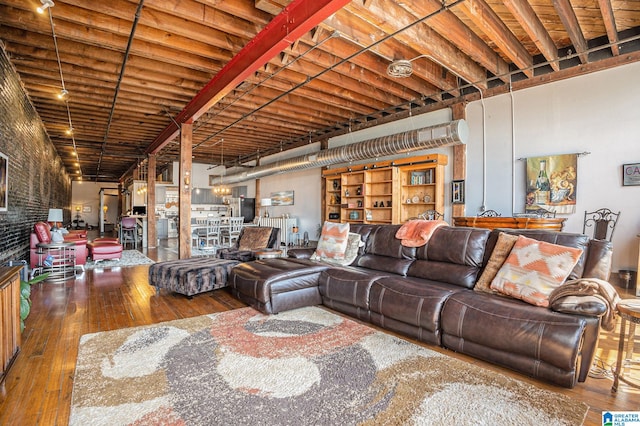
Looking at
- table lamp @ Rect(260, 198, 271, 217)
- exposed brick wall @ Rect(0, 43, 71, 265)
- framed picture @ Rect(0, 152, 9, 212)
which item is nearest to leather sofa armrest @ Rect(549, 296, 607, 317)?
framed picture @ Rect(0, 152, 9, 212)

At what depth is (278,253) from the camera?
514cm

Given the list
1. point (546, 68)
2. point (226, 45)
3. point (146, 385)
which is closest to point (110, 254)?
point (226, 45)

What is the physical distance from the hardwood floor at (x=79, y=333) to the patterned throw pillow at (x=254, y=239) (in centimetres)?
130

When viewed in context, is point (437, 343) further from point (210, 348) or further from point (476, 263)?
point (210, 348)

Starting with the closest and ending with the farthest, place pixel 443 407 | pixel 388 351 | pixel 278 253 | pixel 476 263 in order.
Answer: pixel 443 407, pixel 388 351, pixel 476 263, pixel 278 253

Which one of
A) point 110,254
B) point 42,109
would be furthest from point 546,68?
point 42,109

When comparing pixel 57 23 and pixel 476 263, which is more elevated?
pixel 57 23

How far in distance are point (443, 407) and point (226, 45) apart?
173 inches

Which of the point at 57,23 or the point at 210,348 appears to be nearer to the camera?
the point at 210,348

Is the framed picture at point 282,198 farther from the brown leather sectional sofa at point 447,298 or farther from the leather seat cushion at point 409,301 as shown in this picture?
the leather seat cushion at point 409,301

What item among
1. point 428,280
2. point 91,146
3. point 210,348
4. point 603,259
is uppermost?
point 91,146

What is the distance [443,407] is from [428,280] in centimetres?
162

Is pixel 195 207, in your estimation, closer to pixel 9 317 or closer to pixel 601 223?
pixel 9 317

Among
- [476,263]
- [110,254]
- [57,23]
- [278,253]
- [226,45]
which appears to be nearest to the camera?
[476,263]
